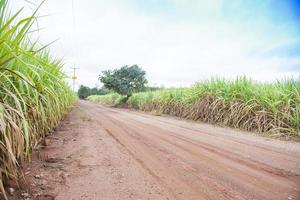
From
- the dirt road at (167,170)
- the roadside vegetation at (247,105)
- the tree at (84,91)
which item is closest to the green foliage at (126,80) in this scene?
the roadside vegetation at (247,105)

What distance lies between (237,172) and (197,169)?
0.38 meters

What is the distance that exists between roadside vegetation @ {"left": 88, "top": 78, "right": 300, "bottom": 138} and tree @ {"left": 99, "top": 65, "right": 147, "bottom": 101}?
13158 millimetres

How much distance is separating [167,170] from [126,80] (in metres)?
21.8

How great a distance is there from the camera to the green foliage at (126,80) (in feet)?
79.4

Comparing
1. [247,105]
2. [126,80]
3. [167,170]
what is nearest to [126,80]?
[126,80]

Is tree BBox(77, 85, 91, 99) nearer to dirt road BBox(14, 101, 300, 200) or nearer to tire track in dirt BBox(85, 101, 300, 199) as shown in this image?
dirt road BBox(14, 101, 300, 200)

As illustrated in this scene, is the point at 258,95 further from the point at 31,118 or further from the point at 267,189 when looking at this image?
the point at 31,118

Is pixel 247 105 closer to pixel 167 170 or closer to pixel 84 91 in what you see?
pixel 167 170

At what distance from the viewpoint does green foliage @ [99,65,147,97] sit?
24188 mm

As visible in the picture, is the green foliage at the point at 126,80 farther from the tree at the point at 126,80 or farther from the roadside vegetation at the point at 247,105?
the roadside vegetation at the point at 247,105

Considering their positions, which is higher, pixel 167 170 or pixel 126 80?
pixel 126 80

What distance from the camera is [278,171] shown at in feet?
9.93

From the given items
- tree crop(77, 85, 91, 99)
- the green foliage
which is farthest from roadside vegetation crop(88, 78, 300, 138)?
tree crop(77, 85, 91, 99)

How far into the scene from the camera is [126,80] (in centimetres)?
2444
